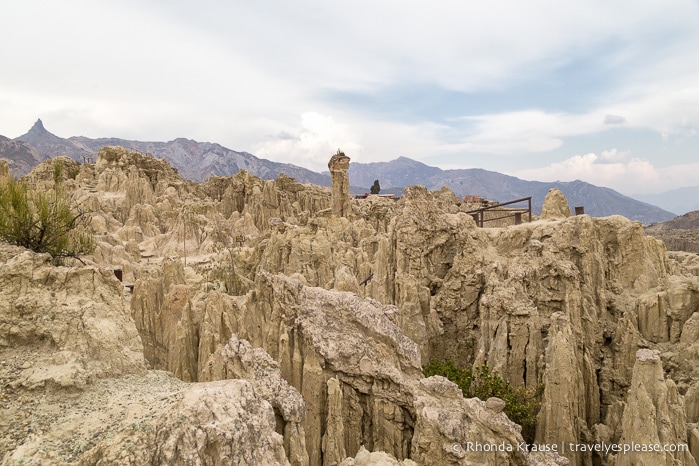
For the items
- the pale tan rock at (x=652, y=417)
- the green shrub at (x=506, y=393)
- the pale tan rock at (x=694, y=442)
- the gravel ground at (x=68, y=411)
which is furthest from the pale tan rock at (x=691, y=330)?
the gravel ground at (x=68, y=411)

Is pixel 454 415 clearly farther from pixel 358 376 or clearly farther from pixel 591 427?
pixel 591 427

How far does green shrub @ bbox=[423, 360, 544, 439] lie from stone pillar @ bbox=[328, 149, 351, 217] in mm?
28787

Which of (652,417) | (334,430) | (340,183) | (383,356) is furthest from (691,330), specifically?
(340,183)

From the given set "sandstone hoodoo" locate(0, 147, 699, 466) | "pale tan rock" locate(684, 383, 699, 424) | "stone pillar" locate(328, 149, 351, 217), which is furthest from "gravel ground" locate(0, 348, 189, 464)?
"stone pillar" locate(328, 149, 351, 217)

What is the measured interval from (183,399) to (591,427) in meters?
14.1

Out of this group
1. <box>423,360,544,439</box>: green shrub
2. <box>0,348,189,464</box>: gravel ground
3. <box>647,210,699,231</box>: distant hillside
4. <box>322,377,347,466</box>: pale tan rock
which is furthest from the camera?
<box>647,210,699,231</box>: distant hillside

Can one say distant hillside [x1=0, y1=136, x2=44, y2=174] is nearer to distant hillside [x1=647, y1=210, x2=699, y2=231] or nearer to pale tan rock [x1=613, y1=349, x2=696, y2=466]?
pale tan rock [x1=613, y1=349, x2=696, y2=466]

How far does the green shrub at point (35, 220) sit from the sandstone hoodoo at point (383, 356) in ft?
2.59

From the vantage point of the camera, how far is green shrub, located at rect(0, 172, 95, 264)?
23.7 feet

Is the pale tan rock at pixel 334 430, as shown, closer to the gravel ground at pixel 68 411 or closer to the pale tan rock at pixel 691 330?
the gravel ground at pixel 68 411

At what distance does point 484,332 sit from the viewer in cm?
1606

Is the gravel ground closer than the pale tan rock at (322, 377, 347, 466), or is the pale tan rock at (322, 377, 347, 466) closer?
the gravel ground

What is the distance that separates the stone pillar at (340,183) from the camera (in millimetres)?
42281

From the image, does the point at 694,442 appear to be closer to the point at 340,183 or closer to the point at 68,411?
the point at 68,411
